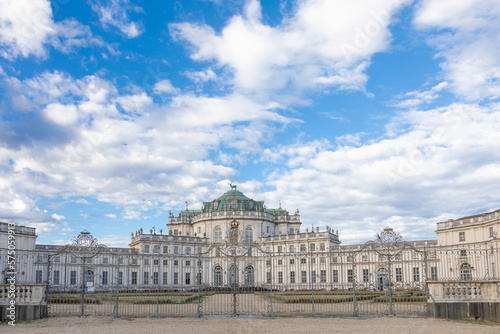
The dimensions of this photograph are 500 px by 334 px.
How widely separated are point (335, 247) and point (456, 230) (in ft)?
62.2

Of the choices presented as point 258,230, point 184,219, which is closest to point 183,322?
point 258,230

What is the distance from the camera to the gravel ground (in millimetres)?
17281

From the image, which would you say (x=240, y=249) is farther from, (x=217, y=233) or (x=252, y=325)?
(x=252, y=325)

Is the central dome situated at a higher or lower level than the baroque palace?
higher

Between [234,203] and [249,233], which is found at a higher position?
[234,203]

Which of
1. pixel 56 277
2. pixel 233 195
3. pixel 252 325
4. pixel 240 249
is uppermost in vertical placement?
pixel 233 195

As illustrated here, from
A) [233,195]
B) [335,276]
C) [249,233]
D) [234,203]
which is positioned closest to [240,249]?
[335,276]

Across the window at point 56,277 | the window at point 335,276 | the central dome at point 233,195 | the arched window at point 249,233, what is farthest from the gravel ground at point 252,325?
the central dome at point 233,195

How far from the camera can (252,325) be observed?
18.9 m

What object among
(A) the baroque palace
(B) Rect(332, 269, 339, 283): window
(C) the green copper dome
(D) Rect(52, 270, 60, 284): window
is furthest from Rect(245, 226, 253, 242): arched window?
(D) Rect(52, 270, 60, 284): window

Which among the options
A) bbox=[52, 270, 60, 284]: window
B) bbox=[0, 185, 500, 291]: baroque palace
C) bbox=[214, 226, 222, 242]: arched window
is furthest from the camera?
bbox=[214, 226, 222, 242]: arched window

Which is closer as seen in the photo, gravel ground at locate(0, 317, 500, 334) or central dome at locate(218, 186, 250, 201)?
gravel ground at locate(0, 317, 500, 334)

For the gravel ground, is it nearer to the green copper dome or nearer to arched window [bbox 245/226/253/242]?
arched window [bbox 245/226/253/242]

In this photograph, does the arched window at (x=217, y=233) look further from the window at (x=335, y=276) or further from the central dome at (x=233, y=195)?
the window at (x=335, y=276)
